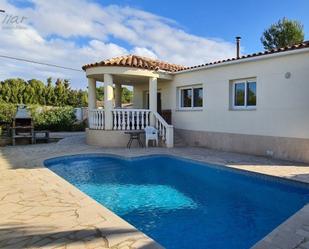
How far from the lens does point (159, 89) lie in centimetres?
1891

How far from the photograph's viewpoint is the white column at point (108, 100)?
603 inches

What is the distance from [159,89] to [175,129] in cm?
342

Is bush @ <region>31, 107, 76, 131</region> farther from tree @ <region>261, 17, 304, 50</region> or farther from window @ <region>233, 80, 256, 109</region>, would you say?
tree @ <region>261, 17, 304, 50</region>

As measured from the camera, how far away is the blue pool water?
5.18m

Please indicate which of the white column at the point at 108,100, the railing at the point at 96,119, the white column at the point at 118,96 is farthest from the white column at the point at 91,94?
the white column at the point at 118,96

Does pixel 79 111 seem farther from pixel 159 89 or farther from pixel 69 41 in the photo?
pixel 159 89

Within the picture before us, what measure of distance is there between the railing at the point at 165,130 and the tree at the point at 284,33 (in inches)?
809

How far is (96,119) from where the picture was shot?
1634 centimetres

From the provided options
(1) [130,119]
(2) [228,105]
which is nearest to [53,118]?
(1) [130,119]

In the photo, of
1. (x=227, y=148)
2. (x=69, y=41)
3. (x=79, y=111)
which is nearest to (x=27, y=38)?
(x=69, y=41)

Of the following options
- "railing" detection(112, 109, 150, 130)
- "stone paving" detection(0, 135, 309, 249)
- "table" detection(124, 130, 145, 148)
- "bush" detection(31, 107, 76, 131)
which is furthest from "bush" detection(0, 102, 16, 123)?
"stone paving" detection(0, 135, 309, 249)

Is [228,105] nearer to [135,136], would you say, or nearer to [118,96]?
[135,136]

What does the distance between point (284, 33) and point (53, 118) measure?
26.2 m

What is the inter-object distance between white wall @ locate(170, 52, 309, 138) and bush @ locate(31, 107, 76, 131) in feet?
46.6
